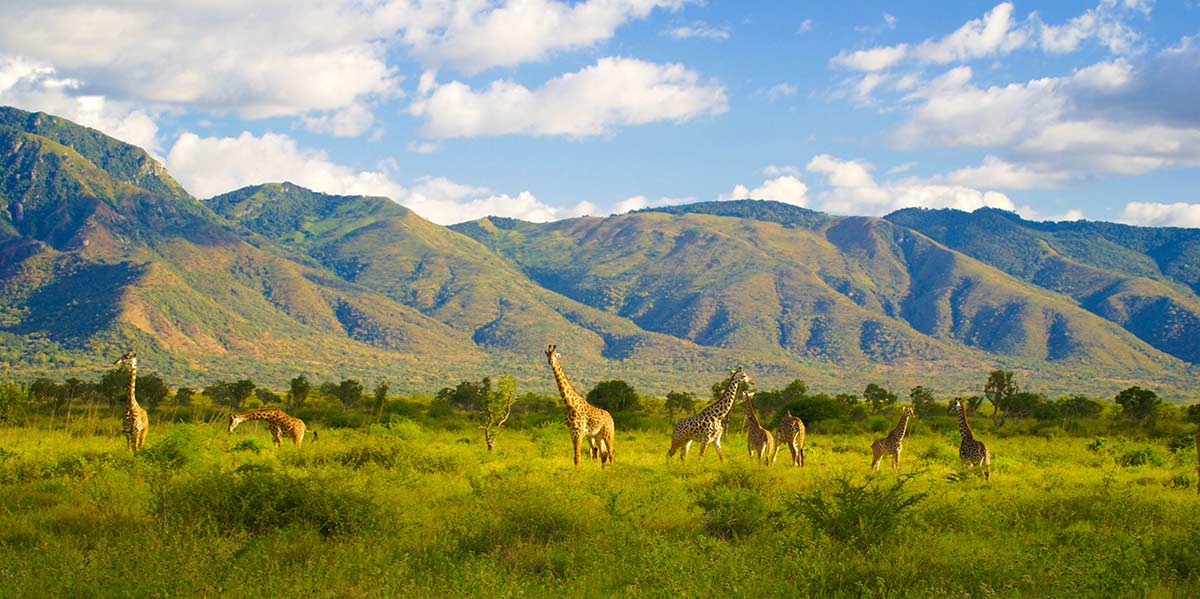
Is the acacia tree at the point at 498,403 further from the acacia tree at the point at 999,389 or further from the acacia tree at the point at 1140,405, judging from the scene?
the acacia tree at the point at 1140,405

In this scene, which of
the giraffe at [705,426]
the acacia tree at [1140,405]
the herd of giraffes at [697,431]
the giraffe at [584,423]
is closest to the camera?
the giraffe at [584,423]

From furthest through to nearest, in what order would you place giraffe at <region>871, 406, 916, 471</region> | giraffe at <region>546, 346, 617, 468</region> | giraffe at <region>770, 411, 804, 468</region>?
1. giraffe at <region>770, 411, 804, 468</region>
2. giraffe at <region>871, 406, 916, 471</region>
3. giraffe at <region>546, 346, 617, 468</region>

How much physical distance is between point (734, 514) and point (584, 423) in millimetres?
7363

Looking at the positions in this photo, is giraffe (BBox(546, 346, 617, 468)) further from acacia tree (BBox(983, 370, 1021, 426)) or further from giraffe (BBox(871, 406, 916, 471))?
acacia tree (BBox(983, 370, 1021, 426))

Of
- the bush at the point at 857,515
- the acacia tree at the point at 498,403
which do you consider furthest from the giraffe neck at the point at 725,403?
the acacia tree at the point at 498,403

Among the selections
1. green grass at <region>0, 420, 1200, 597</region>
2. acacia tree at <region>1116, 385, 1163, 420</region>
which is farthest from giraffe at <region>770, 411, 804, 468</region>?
acacia tree at <region>1116, 385, 1163, 420</region>

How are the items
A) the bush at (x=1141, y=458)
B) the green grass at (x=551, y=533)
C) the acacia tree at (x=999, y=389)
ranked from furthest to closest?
the acacia tree at (x=999, y=389), the bush at (x=1141, y=458), the green grass at (x=551, y=533)

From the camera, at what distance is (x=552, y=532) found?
13047mm

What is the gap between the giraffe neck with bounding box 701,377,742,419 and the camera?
21734 mm

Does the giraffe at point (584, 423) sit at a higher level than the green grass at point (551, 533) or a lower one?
higher

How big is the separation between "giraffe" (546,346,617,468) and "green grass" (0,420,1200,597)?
140cm

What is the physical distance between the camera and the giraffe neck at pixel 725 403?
21.7 metres

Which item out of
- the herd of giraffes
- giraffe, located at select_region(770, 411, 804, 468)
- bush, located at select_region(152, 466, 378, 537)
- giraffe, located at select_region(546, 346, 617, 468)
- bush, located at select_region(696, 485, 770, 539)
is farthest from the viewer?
giraffe, located at select_region(770, 411, 804, 468)

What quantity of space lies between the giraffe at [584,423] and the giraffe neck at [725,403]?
7.76 ft
